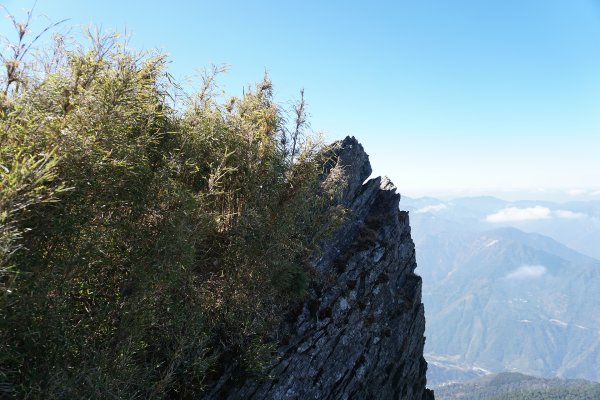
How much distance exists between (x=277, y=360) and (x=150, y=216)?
10.8 metres

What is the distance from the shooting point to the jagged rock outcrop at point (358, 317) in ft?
62.2

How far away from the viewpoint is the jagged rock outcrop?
1897 centimetres

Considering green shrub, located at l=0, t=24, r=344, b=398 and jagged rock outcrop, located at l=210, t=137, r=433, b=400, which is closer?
green shrub, located at l=0, t=24, r=344, b=398

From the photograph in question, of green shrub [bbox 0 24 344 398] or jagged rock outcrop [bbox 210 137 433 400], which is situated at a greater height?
green shrub [bbox 0 24 344 398]

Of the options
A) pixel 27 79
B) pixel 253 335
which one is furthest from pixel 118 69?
pixel 253 335

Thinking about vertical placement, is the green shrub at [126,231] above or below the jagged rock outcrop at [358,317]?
above

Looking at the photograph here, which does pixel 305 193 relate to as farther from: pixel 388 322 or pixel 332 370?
pixel 388 322

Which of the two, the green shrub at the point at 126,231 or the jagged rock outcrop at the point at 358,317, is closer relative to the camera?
the green shrub at the point at 126,231

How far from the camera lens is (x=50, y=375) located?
8.33 meters

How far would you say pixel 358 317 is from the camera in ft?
79.9

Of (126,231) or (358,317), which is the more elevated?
(126,231)

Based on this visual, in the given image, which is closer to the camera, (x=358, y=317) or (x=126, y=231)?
(x=126, y=231)

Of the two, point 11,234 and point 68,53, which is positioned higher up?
point 68,53

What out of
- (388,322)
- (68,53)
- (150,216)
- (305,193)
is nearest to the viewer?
(68,53)
